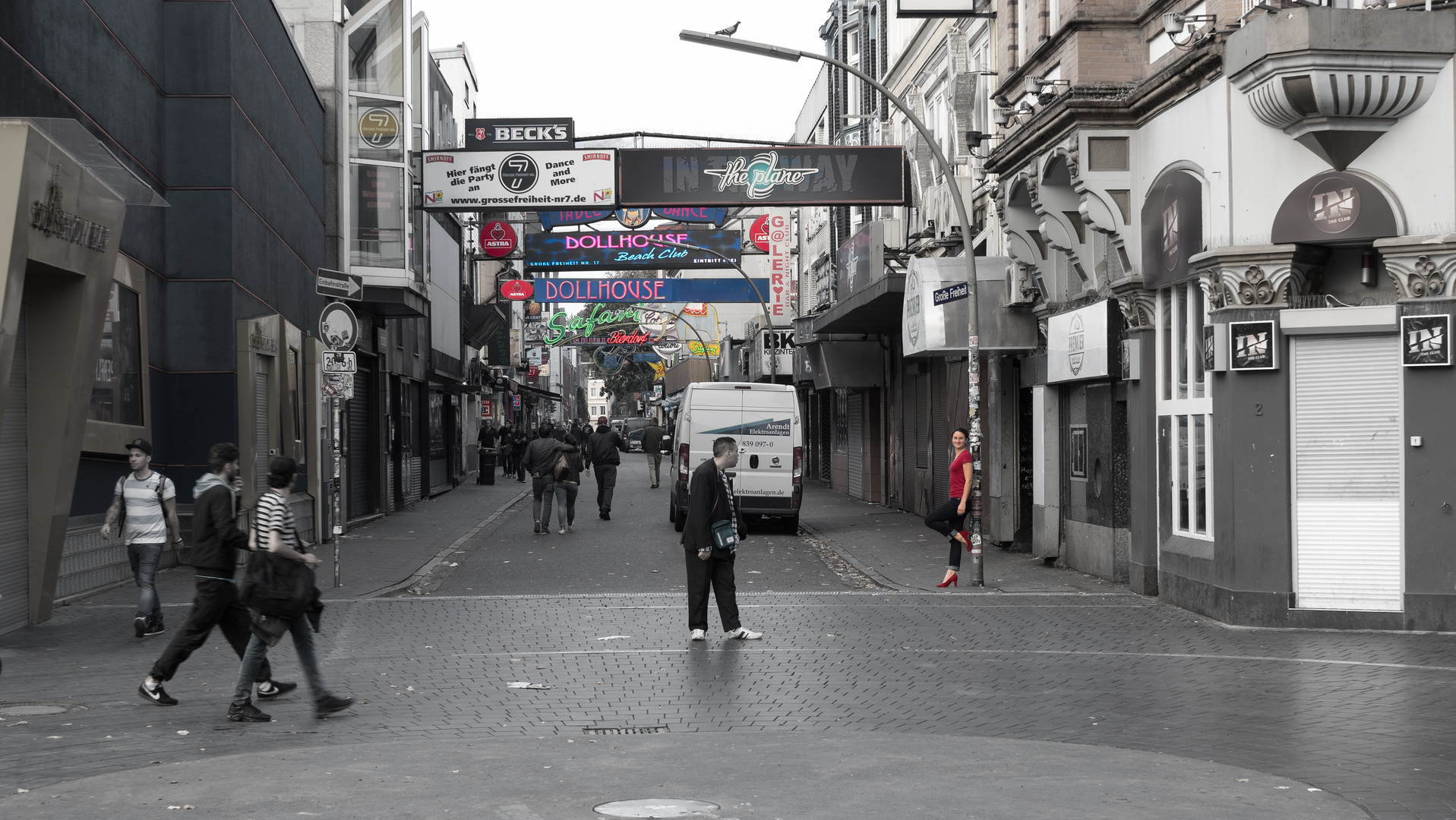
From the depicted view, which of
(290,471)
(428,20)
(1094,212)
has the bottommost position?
(290,471)

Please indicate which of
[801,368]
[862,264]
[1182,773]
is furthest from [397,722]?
[801,368]

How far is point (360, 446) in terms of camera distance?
28125mm

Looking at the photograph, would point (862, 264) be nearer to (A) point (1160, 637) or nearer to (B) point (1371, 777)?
(A) point (1160, 637)

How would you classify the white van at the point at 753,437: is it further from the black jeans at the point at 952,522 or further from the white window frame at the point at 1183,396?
the white window frame at the point at 1183,396

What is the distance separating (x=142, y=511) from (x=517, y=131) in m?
16.1

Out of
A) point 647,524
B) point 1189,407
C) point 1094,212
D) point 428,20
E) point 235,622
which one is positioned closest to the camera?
point 235,622

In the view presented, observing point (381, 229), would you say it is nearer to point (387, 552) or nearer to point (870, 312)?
point (387, 552)

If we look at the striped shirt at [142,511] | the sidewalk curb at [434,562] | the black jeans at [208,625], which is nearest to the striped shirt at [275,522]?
the black jeans at [208,625]

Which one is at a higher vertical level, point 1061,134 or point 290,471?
point 1061,134

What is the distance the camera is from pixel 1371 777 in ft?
22.6

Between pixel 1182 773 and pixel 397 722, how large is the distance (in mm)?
4396

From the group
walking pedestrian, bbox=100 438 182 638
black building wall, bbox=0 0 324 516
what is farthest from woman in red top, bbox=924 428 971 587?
black building wall, bbox=0 0 324 516

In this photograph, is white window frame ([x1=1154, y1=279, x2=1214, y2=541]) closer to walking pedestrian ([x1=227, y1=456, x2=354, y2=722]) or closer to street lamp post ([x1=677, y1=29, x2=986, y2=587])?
street lamp post ([x1=677, y1=29, x2=986, y2=587])

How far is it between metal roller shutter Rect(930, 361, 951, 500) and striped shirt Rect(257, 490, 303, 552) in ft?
54.6
